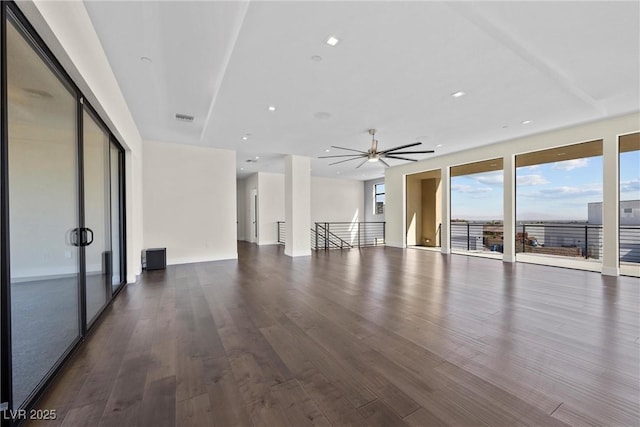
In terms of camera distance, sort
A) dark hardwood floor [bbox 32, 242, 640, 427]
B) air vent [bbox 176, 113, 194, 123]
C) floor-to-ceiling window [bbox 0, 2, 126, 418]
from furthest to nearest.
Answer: air vent [bbox 176, 113, 194, 123], dark hardwood floor [bbox 32, 242, 640, 427], floor-to-ceiling window [bbox 0, 2, 126, 418]

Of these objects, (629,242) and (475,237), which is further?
(475,237)

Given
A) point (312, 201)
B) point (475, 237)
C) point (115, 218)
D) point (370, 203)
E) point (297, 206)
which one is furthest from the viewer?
point (370, 203)

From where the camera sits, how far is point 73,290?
2350 millimetres

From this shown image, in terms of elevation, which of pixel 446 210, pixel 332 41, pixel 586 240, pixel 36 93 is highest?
pixel 332 41

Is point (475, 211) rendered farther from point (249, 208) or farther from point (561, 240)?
point (249, 208)

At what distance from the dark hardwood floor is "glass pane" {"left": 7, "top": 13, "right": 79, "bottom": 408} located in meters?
0.28

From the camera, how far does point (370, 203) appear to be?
1311 cm

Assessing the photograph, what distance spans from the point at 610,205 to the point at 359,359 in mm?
6101

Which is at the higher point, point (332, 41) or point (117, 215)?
point (332, 41)

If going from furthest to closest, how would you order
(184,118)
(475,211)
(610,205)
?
(475,211)
(610,205)
(184,118)

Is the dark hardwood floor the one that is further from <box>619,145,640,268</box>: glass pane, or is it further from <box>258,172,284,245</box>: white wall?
<box>258,172,284,245</box>: white wall

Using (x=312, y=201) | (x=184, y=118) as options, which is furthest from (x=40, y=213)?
(x=312, y=201)

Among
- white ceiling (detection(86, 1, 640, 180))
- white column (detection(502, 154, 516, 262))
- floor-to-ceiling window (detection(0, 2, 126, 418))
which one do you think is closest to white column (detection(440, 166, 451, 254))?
white column (detection(502, 154, 516, 262))

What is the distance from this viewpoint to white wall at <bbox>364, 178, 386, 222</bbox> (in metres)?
12.8
